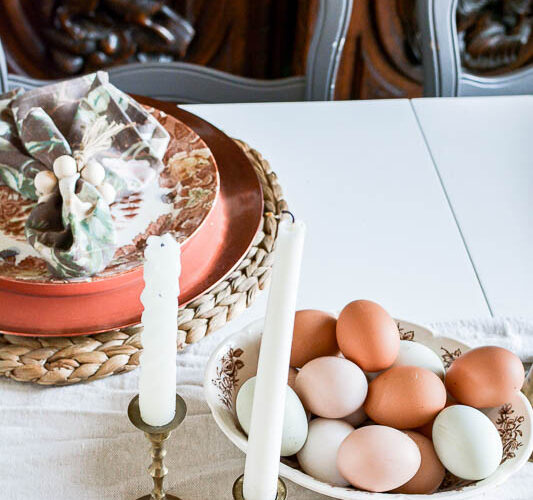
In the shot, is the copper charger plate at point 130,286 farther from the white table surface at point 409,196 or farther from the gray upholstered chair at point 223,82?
the gray upholstered chair at point 223,82

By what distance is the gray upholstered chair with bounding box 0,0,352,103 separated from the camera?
47.7 inches

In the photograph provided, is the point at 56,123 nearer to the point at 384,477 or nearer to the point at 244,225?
the point at 244,225

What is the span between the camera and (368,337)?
548 mm

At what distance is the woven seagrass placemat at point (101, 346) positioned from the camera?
60 cm

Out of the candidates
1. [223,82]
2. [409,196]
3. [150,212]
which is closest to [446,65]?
[223,82]

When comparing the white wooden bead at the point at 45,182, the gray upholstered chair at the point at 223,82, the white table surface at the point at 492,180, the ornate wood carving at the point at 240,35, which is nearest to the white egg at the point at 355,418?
the white table surface at the point at 492,180

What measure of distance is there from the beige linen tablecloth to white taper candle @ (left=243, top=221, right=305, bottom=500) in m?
0.13

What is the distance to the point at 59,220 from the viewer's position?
0.67m

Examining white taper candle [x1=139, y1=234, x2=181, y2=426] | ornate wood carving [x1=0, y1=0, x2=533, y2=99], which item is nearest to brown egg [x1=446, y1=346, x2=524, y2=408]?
white taper candle [x1=139, y1=234, x2=181, y2=426]

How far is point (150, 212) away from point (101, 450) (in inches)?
9.1

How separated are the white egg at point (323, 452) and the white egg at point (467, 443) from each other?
0.20ft

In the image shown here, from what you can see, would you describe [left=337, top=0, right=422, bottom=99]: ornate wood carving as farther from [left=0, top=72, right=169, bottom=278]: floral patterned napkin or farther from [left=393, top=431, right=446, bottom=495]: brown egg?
[left=393, top=431, right=446, bottom=495]: brown egg

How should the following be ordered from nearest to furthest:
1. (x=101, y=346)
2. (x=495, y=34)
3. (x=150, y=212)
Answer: (x=101, y=346), (x=150, y=212), (x=495, y=34)

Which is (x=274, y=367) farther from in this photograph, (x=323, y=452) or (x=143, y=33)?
(x=143, y=33)
